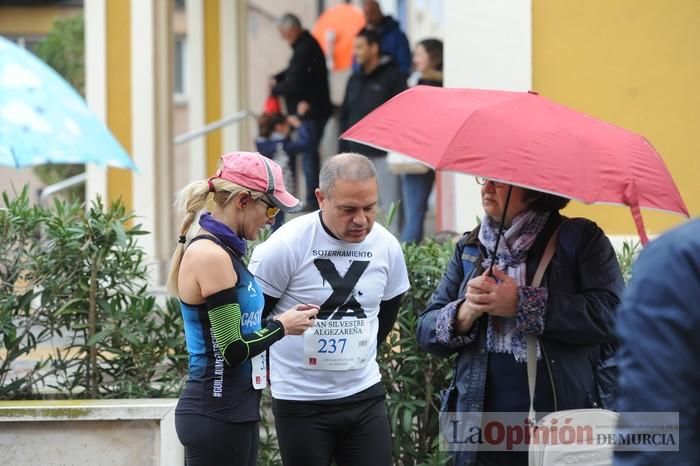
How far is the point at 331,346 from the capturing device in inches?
196

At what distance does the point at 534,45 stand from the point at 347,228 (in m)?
3.84

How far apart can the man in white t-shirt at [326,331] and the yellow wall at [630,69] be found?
11.5ft

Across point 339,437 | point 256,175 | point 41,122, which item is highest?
point 41,122

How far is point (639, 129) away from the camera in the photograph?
27.1ft

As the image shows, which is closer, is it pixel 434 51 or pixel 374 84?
pixel 434 51

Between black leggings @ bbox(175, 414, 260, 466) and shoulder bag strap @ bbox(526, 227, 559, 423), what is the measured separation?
1.03 metres

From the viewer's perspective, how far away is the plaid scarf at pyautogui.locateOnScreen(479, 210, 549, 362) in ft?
15.3

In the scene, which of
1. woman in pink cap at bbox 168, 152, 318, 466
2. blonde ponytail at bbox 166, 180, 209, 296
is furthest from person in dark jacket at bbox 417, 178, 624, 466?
blonde ponytail at bbox 166, 180, 209, 296

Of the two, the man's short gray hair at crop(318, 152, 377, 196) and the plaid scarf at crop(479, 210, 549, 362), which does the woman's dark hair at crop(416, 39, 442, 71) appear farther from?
the plaid scarf at crop(479, 210, 549, 362)

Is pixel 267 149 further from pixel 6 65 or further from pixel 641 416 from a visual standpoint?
pixel 641 416

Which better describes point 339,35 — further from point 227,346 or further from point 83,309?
point 227,346

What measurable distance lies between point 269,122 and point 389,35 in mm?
2262

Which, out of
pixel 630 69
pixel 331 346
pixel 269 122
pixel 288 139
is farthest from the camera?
pixel 269 122

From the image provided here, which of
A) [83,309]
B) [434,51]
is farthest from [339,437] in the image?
[434,51]
